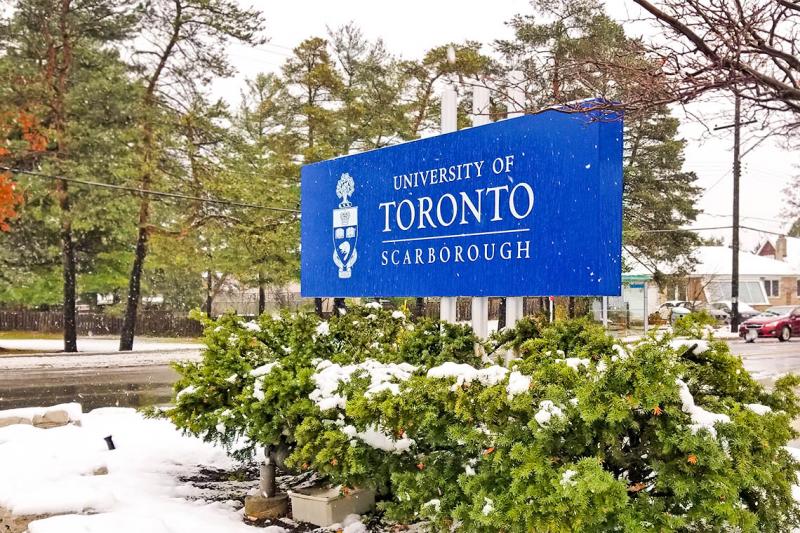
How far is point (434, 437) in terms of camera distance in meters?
3.60

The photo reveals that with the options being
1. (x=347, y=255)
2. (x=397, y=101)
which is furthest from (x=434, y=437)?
(x=397, y=101)

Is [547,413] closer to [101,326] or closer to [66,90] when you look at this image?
[66,90]

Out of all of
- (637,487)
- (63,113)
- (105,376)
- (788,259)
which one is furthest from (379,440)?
(788,259)

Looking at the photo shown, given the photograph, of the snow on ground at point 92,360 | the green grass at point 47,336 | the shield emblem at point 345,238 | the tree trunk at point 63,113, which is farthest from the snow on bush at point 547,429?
the green grass at point 47,336

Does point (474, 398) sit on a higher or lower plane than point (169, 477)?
higher

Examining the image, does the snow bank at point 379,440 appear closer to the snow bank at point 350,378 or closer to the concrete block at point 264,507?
the snow bank at point 350,378

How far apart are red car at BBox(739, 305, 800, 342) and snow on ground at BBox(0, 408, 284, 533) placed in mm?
23927

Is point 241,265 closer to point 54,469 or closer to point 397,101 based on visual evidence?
point 397,101

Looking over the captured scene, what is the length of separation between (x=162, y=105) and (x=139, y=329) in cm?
1476

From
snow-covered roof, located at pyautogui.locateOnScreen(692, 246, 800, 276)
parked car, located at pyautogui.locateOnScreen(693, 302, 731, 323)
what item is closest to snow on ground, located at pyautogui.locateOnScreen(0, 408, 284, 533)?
parked car, located at pyautogui.locateOnScreen(693, 302, 731, 323)

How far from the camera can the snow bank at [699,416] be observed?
9.67ft

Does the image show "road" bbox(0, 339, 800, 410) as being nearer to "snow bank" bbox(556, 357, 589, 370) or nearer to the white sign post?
the white sign post

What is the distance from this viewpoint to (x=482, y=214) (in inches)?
201

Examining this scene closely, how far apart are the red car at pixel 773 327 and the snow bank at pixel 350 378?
24519mm
